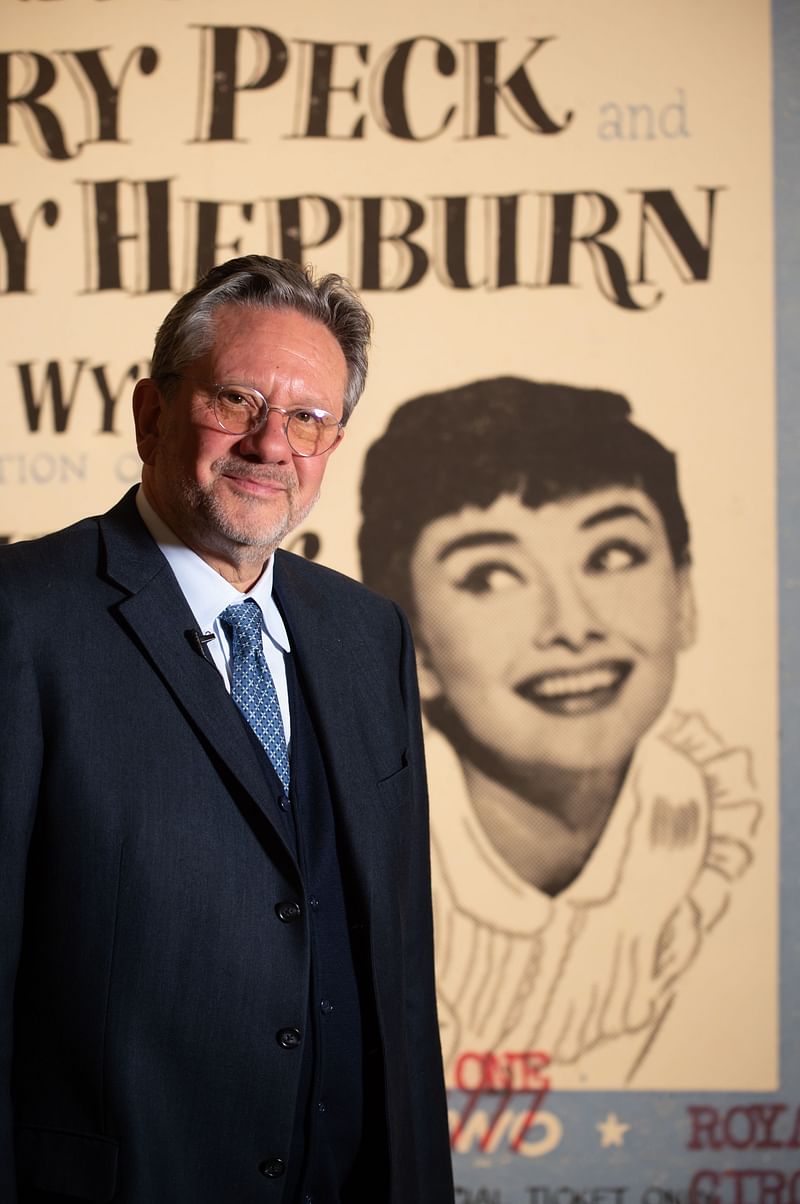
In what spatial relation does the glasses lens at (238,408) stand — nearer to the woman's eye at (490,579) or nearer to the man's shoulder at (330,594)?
the man's shoulder at (330,594)

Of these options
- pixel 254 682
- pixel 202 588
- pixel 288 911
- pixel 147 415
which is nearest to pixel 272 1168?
pixel 288 911

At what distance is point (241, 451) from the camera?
1.46 metres

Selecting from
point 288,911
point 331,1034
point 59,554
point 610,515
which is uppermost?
point 610,515

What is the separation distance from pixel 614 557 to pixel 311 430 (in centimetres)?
115

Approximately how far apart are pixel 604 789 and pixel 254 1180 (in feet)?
4.34

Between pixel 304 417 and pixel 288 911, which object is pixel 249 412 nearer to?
pixel 304 417

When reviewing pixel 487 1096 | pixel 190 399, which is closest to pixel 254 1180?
pixel 190 399

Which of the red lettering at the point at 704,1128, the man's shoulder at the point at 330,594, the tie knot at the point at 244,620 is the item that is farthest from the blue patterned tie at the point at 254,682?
the red lettering at the point at 704,1128

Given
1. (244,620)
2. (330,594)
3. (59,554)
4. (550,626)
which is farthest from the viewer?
(550,626)

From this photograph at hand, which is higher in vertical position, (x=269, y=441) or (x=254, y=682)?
(x=269, y=441)

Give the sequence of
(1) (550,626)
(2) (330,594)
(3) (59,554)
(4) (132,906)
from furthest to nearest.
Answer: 1. (1) (550,626)
2. (2) (330,594)
3. (3) (59,554)
4. (4) (132,906)

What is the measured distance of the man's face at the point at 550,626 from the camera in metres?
2.52

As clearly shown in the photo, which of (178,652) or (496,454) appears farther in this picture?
(496,454)

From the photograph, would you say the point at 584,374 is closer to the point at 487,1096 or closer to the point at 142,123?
the point at 142,123
